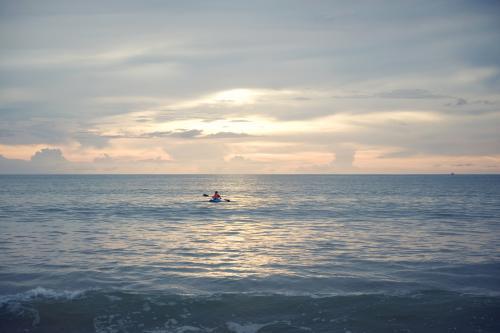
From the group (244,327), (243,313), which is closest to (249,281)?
(243,313)

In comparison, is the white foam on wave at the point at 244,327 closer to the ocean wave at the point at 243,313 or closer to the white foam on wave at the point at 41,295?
the ocean wave at the point at 243,313

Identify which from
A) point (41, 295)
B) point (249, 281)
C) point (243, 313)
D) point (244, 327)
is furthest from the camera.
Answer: point (249, 281)

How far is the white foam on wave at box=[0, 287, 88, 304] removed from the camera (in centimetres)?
1462

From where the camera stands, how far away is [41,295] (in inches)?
593

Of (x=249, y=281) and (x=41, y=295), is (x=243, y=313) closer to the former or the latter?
(x=249, y=281)

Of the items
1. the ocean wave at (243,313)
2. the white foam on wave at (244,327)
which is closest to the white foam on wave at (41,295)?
the ocean wave at (243,313)

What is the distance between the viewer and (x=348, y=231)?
32.1 metres

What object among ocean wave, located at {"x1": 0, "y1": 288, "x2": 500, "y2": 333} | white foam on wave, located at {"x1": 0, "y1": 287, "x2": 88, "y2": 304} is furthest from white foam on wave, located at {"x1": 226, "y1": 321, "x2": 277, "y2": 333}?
white foam on wave, located at {"x1": 0, "y1": 287, "x2": 88, "y2": 304}

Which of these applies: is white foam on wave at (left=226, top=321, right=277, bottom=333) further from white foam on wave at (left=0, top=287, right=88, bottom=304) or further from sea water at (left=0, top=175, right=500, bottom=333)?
white foam on wave at (left=0, top=287, right=88, bottom=304)

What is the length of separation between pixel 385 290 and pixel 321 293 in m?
2.97

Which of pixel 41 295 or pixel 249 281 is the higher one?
pixel 249 281

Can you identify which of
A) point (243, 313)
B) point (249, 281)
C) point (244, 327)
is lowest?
point (244, 327)

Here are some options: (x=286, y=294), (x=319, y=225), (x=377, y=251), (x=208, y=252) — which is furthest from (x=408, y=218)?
(x=286, y=294)

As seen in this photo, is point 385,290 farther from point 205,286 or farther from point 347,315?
point 205,286
